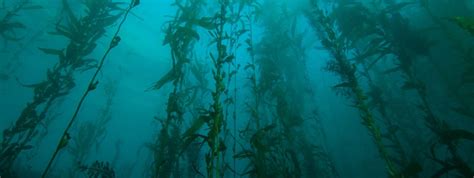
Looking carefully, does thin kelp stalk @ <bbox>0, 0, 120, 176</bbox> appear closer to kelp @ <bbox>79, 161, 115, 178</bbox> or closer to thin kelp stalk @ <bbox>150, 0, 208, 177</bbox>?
thin kelp stalk @ <bbox>150, 0, 208, 177</bbox>

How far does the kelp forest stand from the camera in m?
2.53

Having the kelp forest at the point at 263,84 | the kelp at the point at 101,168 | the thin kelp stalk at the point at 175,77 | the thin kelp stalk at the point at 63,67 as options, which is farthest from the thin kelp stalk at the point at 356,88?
the thin kelp stalk at the point at 63,67

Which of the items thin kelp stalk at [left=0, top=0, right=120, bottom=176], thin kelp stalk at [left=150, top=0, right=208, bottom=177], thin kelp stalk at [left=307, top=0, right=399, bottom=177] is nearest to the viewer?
thin kelp stalk at [left=307, top=0, right=399, bottom=177]

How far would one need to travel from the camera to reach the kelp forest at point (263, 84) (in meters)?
2.53

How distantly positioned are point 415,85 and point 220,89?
3.49 meters

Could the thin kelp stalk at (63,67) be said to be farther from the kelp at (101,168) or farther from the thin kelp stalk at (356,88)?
the thin kelp stalk at (356,88)

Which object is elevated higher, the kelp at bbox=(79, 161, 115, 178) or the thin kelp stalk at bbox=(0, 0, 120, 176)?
the thin kelp stalk at bbox=(0, 0, 120, 176)

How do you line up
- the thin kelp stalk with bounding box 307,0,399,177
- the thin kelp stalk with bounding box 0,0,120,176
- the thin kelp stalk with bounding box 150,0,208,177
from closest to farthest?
the thin kelp stalk with bounding box 307,0,399,177 → the thin kelp stalk with bounding box 150,0,208,177 → the thin kelp stalk with bounding box 0,0,120,176

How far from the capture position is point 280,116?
4164mm

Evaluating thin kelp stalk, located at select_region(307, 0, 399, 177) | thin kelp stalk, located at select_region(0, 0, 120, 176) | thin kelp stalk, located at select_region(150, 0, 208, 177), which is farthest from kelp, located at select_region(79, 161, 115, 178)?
thin kelp stalk, located at select_region(307, 0, 399, 177)

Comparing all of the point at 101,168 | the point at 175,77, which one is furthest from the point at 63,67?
the point at 175,77

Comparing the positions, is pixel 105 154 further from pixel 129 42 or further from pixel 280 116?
pixel 280 116

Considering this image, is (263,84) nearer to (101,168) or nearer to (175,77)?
(175,77)

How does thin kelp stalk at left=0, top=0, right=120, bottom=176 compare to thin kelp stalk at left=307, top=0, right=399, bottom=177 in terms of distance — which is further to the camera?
thin kelp stalk at left=0, top=0, right=120, bottom=176
